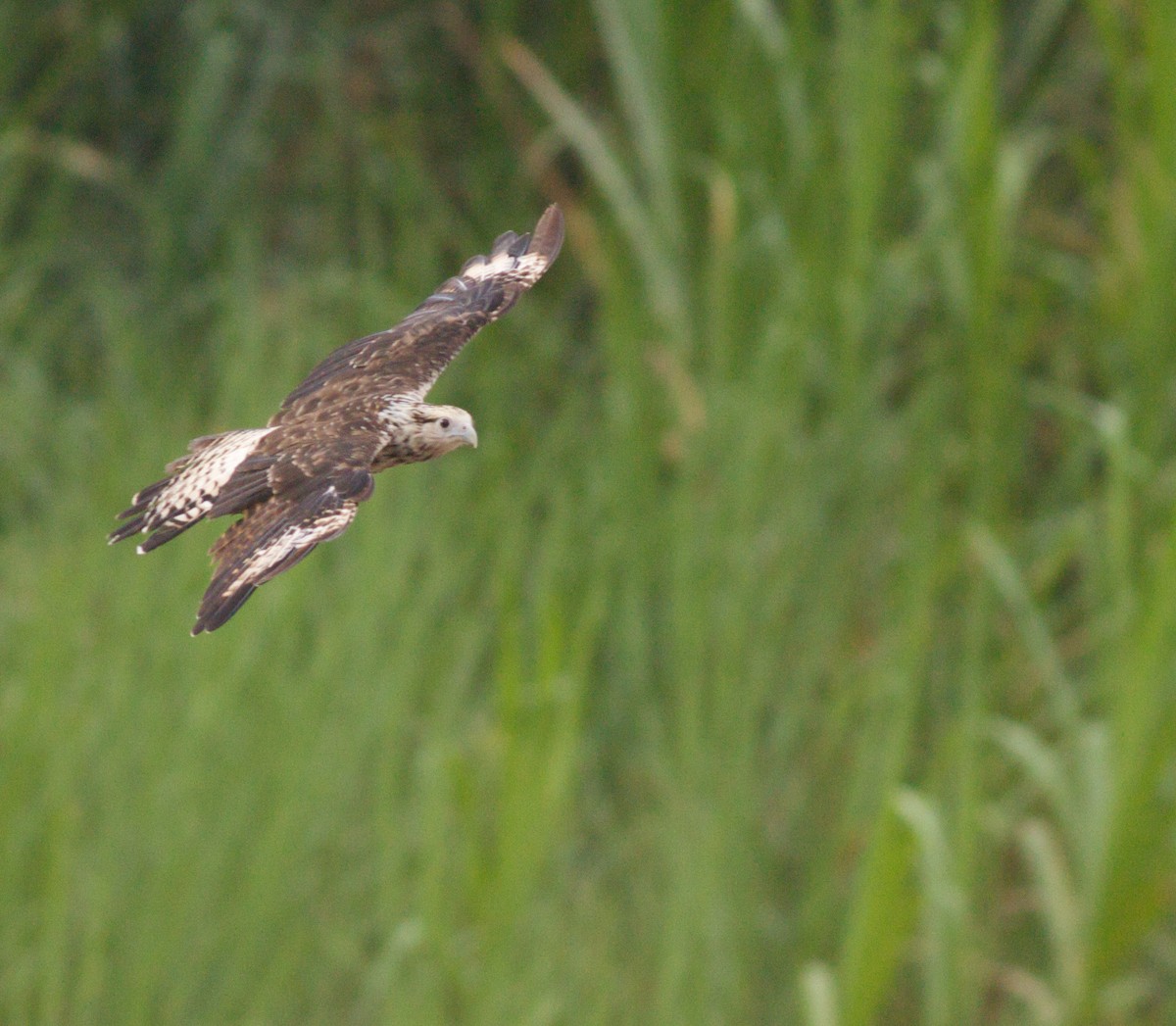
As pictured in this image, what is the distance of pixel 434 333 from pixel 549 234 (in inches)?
7.3

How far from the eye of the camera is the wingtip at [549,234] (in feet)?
7.30

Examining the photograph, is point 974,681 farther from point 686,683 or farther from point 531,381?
point 531,381

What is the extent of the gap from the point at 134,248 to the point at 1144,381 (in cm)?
267

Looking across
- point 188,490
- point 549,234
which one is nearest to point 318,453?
point 188,490

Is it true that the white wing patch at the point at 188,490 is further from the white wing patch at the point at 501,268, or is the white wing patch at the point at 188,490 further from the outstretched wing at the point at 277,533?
the white wing patch at the point at 501,268

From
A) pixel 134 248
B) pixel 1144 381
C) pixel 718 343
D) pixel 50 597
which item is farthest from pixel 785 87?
pixel 134 248

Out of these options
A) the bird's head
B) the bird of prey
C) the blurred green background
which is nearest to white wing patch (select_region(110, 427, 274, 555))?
the bird of prey

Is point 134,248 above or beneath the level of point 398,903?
above

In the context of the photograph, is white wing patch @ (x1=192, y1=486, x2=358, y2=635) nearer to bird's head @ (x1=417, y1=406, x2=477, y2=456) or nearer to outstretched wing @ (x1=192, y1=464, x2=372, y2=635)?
outstretched wing @ (x1=192, y1=464, x2=372, y2=635)

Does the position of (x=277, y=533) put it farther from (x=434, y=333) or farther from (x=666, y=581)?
(x=666, y=581)

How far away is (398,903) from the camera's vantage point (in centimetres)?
313

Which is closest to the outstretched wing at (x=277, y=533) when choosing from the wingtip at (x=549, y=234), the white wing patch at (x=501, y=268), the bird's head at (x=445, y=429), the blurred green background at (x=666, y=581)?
the bird's head at (x=445, y=429)

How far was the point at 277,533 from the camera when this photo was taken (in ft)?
5.36

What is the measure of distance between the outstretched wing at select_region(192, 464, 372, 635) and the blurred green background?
3.99 ft
